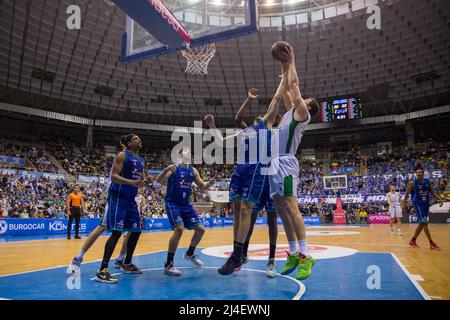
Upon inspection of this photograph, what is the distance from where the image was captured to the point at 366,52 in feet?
91.1

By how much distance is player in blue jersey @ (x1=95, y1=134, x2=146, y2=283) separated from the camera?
5023 mm

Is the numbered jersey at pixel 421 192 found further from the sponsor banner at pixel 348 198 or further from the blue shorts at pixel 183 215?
the sponsor banner at pixel 348 198

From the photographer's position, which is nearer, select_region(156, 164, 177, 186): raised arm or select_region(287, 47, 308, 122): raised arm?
select_region(287, 47, 308, 122): raised arm

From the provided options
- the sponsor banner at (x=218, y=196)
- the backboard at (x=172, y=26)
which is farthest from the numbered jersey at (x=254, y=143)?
the sponsor banner at (x=218, y=196)

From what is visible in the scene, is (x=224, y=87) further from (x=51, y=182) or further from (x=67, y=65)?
(x=51, y=182)

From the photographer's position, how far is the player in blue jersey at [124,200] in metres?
5.02

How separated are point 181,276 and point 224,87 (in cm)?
2871

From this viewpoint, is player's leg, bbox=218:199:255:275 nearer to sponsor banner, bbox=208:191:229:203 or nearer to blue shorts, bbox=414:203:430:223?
blue shorts, bbox=414:203:430:223

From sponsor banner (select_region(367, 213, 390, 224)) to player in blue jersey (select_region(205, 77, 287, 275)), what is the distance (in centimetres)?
2394

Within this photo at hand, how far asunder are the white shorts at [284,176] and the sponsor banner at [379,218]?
80.2 feet

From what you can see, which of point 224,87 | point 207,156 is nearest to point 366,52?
point 224,87

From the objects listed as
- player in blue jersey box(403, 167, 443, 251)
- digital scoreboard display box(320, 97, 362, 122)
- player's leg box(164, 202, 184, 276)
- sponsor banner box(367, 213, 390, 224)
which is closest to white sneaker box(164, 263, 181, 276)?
player's leg box(164, 202, 184, 276)

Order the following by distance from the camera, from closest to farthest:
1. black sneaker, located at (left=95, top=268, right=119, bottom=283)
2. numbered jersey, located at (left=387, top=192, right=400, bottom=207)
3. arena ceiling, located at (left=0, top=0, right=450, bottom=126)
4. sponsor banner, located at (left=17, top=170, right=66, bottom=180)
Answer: black sneaker, located at (left=95, top=268, right=119, bottom=283)
numbered jersey, located at (left=387, top=192, right=400, bottom=207)
arena ceiling, located at (left=0, top=0, right=450, bottom=126)
sponsor banner, located at (left=17, top=170, right=66, bottom=180)

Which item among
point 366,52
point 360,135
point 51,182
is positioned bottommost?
point 51,182
